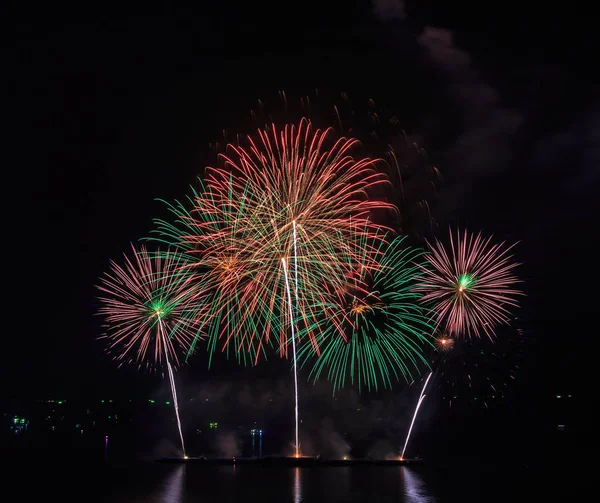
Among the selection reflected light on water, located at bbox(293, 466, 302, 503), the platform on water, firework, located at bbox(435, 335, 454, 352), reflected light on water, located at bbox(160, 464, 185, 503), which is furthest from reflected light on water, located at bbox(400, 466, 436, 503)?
reflected light on water, located at bbox(160, 464, 185, 503)

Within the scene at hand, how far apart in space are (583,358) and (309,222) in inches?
2005

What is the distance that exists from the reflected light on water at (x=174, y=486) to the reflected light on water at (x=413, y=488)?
731 centimetres

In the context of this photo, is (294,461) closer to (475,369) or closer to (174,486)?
(174,486)

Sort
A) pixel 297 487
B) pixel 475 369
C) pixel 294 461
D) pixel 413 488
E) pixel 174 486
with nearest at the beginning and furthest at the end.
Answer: pixel 297 487 → pixel 413 488 → pixel 174 486 → pixel 294 461 → pixel 475 369

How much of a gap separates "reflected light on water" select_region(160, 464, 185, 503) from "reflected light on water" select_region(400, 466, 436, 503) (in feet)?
24.0

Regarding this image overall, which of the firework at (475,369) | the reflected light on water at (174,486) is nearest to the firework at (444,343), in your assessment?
the firework at (475,369)

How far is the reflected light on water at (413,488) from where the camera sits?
2019 centimetres

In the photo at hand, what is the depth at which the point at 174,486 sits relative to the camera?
2341 cm

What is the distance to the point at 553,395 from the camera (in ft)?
203

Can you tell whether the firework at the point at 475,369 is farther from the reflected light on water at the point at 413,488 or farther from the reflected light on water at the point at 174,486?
the reflected light on water at the point at 174,486

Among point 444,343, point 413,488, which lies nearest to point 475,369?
point 444,343

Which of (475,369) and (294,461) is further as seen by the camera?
(475,369)

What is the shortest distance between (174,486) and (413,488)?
8.64 metres

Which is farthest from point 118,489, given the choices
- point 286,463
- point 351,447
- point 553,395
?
point 553,395
